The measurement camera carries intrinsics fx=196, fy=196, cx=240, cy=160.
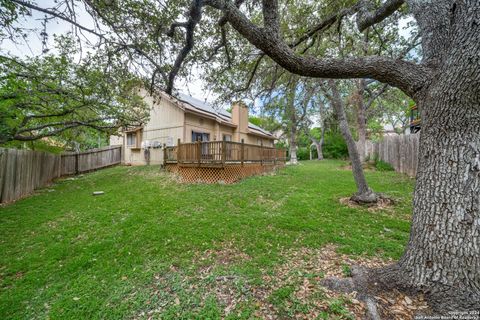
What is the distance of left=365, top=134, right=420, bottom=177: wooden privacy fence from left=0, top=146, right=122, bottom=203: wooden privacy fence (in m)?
14.2

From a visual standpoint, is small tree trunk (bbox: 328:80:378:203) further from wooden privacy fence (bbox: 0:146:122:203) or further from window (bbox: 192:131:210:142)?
wooden privacy fence (bbox: 0:146:122:203)

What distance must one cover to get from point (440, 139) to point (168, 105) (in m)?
13.6

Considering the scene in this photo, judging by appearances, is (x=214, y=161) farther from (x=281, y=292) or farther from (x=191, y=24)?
(x=281, y=292)

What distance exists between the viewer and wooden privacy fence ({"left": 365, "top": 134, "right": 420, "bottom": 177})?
8579mm

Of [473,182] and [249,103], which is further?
[249,103]

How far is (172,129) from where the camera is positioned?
1292 centimetres

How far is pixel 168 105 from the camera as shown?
43.3 feet

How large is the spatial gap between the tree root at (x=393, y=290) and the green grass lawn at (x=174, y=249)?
0.27m

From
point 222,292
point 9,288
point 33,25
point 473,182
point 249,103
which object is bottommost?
point 9,288

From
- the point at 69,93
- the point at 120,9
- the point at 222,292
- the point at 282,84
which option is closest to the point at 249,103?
the point at 282,84

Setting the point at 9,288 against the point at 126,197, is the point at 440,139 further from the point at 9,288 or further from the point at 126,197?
the point at 126,197

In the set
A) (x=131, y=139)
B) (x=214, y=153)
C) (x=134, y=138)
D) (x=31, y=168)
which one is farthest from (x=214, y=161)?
(x=131, y=139)

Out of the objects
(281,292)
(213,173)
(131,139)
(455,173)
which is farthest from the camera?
(131,139)

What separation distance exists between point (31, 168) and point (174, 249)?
28.3ft
